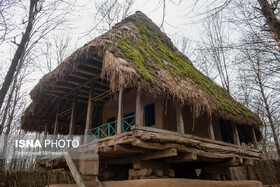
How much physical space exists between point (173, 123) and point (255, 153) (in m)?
3.48

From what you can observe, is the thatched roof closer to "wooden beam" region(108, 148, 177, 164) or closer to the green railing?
the green railing

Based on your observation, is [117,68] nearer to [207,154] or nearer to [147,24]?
[207,154]

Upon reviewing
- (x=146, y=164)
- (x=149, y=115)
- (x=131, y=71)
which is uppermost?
(x=131, y=71)

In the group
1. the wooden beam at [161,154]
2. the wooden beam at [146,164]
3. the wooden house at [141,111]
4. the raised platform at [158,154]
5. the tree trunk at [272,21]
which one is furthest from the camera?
the wooden beam at [146,164]

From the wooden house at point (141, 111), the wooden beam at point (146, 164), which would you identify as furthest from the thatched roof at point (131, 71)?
the wooden beam at point (146, 164)

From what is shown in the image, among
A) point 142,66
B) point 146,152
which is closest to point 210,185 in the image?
point 146,152

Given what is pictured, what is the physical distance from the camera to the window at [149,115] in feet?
24.3

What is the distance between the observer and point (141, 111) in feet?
17.0

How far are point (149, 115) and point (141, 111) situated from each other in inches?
95.2

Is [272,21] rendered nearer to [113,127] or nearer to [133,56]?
[133,56]

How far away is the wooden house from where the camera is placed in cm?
500

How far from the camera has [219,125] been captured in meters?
9.24

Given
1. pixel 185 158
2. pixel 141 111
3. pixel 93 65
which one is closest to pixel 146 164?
pixel 185 158

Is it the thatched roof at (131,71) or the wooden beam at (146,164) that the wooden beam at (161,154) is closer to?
the wooden beam at (146,164)
